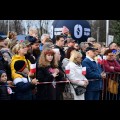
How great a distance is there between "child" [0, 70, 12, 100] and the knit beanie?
31cm

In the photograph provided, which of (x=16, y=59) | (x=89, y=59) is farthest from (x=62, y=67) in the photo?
(x=16, y=59)

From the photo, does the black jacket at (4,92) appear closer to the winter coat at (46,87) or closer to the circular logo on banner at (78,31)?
the winter coat at (46,87)

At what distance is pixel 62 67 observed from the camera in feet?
25.5

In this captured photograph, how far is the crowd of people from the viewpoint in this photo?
22.4 feet

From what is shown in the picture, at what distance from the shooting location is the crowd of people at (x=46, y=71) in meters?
6.84

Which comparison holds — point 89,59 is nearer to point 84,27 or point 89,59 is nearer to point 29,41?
point 29,41

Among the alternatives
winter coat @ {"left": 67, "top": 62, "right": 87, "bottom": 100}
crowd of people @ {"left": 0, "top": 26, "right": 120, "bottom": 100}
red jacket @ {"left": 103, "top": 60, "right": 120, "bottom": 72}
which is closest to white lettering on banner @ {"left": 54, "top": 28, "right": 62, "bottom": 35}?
red jacket @ {"left": 103, "top": 60, "right": 120, "bottom": 72}

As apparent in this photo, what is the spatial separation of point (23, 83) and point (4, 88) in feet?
1.25

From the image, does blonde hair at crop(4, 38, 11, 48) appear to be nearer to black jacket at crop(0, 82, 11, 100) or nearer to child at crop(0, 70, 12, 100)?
child at crop(0, 70, 12, 100)

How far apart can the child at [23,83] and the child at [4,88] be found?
208mm

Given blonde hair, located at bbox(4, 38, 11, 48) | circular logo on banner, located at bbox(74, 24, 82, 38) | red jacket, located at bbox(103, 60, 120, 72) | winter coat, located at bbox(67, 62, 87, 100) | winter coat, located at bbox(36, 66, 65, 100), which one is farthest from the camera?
circular logo on banner, located at bbox(74, 24, 82, 38)

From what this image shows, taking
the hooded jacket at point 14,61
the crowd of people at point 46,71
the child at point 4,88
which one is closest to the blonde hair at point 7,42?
the crowd of people at point 46,71

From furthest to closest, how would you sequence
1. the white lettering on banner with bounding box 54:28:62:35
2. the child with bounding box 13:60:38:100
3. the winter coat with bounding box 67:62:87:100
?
the white lettering on banner with bounding box 54:28:62:35, the winter coat with bounding box 67:62:87:100, the child with bounding box 13:60:38:100

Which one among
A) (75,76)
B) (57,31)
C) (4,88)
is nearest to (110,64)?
(75,76)
